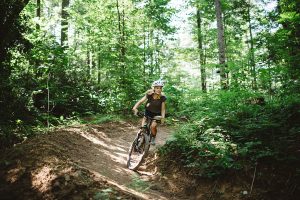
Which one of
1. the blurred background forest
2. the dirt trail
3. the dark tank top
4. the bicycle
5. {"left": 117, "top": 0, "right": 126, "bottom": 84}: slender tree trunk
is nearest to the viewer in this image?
the dirt trail

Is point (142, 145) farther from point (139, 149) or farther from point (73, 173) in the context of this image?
point (73, 173)

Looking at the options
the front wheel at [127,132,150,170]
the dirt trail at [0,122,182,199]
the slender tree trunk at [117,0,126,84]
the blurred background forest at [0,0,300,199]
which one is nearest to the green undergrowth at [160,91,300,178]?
the blurred background forest at [0,0,300,199]

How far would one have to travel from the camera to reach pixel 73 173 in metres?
5.26

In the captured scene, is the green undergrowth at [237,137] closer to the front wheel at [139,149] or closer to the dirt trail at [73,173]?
the front wheel at [139,149]

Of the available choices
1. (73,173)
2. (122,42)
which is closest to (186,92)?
(73,173)

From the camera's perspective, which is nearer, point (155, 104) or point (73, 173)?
point (73, 173)

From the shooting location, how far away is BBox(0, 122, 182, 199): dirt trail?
4.77 meters

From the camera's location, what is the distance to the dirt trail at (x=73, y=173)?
4773mm

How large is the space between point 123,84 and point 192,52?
12068 millimetres

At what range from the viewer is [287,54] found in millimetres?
6820

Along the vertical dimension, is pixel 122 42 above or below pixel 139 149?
above

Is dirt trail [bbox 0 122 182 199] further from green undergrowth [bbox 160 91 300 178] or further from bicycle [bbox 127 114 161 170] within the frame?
green undergrowth [bbox 160 91 300 178]

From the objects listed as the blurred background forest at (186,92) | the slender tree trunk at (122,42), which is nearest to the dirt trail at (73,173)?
the blurred background forest at (186,92)

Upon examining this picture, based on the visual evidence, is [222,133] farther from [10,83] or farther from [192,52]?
[192,52]
